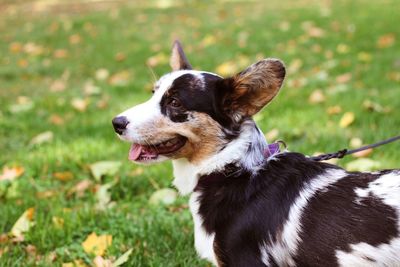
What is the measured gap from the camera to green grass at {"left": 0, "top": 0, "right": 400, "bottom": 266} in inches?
133

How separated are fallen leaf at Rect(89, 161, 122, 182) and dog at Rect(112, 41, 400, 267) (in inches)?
56.0

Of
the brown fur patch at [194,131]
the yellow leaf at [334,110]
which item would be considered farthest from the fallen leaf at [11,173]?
the yellow leaf at [334,110]

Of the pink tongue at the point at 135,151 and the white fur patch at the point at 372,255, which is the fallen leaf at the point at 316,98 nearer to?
the pink tongue at the point at 135,151

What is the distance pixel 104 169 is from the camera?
4.11 m

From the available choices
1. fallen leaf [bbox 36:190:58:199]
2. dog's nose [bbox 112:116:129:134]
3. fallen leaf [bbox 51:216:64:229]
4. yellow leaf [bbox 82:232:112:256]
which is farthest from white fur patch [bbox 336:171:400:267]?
fallen leaf [bbox 36:190:58:199]

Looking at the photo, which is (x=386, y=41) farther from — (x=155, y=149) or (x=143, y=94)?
(x=155, y=149)

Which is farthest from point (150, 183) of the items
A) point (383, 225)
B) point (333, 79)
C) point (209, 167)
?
point (333, 79)

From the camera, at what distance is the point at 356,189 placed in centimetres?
232

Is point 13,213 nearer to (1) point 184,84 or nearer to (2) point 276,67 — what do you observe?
(1) point 184,84

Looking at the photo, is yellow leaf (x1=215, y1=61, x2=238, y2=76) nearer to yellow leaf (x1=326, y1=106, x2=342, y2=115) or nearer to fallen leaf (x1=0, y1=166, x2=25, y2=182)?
yellow leaf (x1=326, y1=106, x2=342, y2=115)

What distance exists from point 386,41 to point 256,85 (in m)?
6.03

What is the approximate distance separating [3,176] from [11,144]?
3.13ft

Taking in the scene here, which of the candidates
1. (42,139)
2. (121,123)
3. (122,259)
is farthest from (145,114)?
(42,139)

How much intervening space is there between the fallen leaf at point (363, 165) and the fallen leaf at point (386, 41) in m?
4.25
